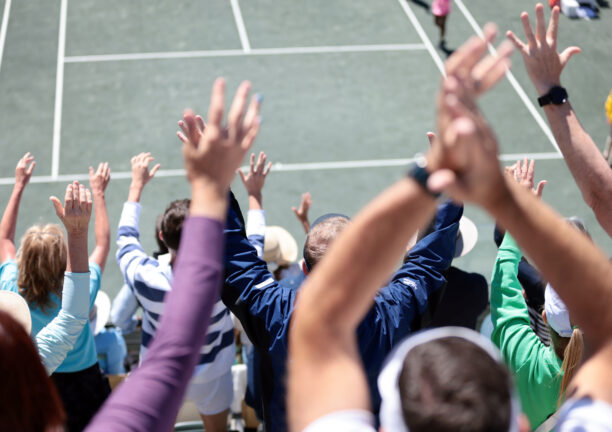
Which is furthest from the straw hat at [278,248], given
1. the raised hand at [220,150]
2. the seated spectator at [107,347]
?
the raised hand at [220,150]

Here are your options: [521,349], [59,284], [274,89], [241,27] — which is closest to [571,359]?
[521,349]

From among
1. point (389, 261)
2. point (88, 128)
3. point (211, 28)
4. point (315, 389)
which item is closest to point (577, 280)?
point (389, 261)

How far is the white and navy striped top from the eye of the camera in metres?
4.49

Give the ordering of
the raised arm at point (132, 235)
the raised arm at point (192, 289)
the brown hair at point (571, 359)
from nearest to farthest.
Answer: the raised arm at point (192, 289) < the brown hair at point (571, 359) < the raised arm at point (132, 235)

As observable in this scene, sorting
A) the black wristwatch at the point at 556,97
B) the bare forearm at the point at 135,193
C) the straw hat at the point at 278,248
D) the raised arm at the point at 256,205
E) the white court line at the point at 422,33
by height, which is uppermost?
the black wristwatch at the point at 556,97

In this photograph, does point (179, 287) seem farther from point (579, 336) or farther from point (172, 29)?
point (172, 29)

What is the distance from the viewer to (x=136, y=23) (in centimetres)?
1268

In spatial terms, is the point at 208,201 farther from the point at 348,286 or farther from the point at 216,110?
the point at 348,286

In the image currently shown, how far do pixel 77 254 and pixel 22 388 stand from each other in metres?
1.84

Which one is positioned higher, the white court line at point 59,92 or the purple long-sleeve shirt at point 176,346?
the purple long-sleeve shirt at point 176,346

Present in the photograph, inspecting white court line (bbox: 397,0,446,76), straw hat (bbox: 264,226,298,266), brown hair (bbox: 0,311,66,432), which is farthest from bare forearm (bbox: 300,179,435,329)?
white court line (bbox: 397,0,446,76)

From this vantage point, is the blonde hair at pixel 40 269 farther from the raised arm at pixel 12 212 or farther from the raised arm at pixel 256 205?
the raised arm at pixel 256 205

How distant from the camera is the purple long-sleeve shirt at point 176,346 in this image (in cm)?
173

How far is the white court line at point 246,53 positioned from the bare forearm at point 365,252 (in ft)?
34.4
